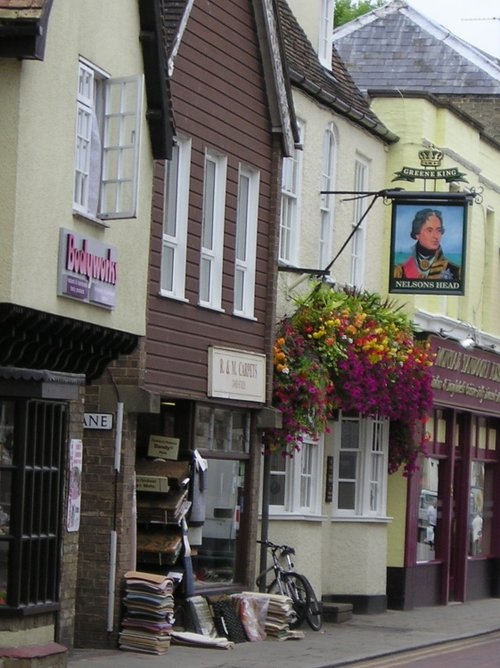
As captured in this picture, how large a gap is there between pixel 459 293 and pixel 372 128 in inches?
133

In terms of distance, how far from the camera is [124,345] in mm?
17391

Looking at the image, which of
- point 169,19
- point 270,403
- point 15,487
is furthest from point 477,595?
point 15,487

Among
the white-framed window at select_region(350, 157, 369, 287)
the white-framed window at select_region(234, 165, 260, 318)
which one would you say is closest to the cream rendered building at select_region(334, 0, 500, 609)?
the white-framed window at select_region(350, 157, 369, 287)

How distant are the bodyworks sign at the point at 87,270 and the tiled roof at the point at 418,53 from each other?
18323mm

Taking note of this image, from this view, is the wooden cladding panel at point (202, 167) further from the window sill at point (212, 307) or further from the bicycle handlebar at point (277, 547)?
the bicycle handlebar at point (277, 547)

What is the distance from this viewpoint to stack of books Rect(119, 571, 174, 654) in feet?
60.5

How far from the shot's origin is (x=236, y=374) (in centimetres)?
2119

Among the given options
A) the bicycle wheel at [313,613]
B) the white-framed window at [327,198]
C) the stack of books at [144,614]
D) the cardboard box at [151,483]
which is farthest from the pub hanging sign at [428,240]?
the stack of books at [144,614]

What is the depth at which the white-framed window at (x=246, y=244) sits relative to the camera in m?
21.6

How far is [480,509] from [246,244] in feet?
42.0

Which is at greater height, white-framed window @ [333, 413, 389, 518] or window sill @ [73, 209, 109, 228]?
window sill @ [73, 209, 109, 228]

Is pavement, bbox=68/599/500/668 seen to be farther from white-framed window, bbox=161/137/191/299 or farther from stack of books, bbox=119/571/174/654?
white-framed window, bbox=161/137/191/299

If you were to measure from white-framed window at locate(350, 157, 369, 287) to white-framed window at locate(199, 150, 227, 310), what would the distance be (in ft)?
19.8

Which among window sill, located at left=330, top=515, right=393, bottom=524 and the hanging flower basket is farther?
window sill, located at left=330, top=515, right=393, bottom=524
